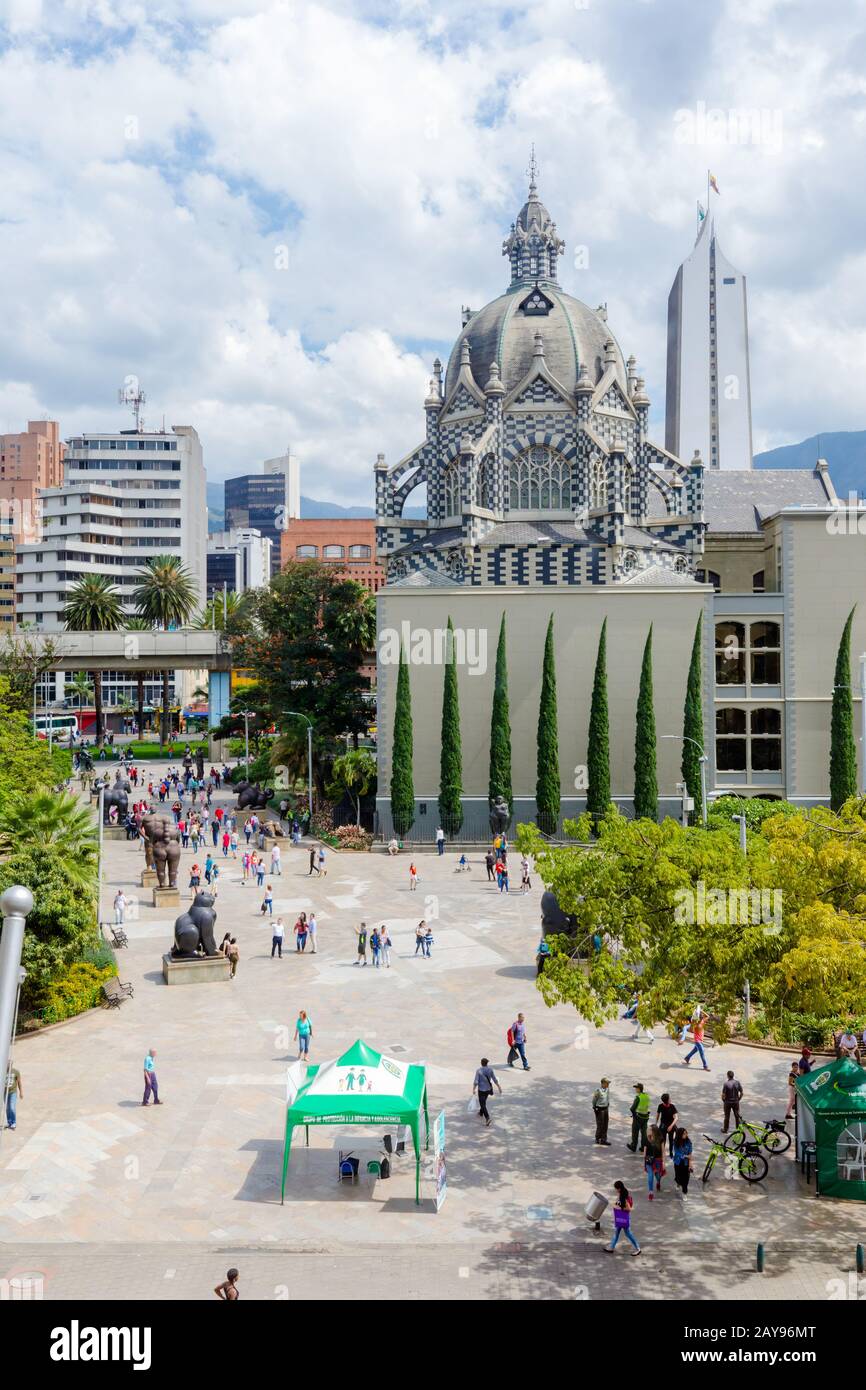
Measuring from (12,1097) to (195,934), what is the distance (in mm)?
9653

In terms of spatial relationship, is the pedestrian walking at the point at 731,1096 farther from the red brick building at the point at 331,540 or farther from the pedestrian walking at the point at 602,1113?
the red brick building at the point at 331,540

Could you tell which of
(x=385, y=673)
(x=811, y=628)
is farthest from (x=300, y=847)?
(x=811, y=628)

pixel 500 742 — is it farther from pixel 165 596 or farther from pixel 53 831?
pixel 165 596

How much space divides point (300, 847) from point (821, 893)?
37086mm

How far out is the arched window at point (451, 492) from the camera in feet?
213

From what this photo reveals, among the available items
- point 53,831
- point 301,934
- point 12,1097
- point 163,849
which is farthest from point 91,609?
point 12,1097

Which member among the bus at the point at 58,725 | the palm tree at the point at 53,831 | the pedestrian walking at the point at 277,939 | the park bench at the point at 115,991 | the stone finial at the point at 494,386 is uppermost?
the stone finial at the point at 494,386

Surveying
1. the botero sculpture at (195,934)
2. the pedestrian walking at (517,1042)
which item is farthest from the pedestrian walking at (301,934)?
the pedestrian walking at (517,1042)

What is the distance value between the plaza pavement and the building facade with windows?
25.8 meters

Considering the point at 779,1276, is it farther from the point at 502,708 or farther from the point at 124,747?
the point at 124,747

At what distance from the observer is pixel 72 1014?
26.3 meters

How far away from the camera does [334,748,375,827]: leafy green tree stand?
5628cm

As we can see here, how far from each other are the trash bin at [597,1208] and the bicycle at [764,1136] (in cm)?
324

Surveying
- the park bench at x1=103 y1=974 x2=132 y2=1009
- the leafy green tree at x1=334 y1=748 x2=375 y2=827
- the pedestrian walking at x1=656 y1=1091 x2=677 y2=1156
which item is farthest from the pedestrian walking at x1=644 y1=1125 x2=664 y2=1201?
the leafy green tree at x1=334 y1=748 x2=375 y2=827
